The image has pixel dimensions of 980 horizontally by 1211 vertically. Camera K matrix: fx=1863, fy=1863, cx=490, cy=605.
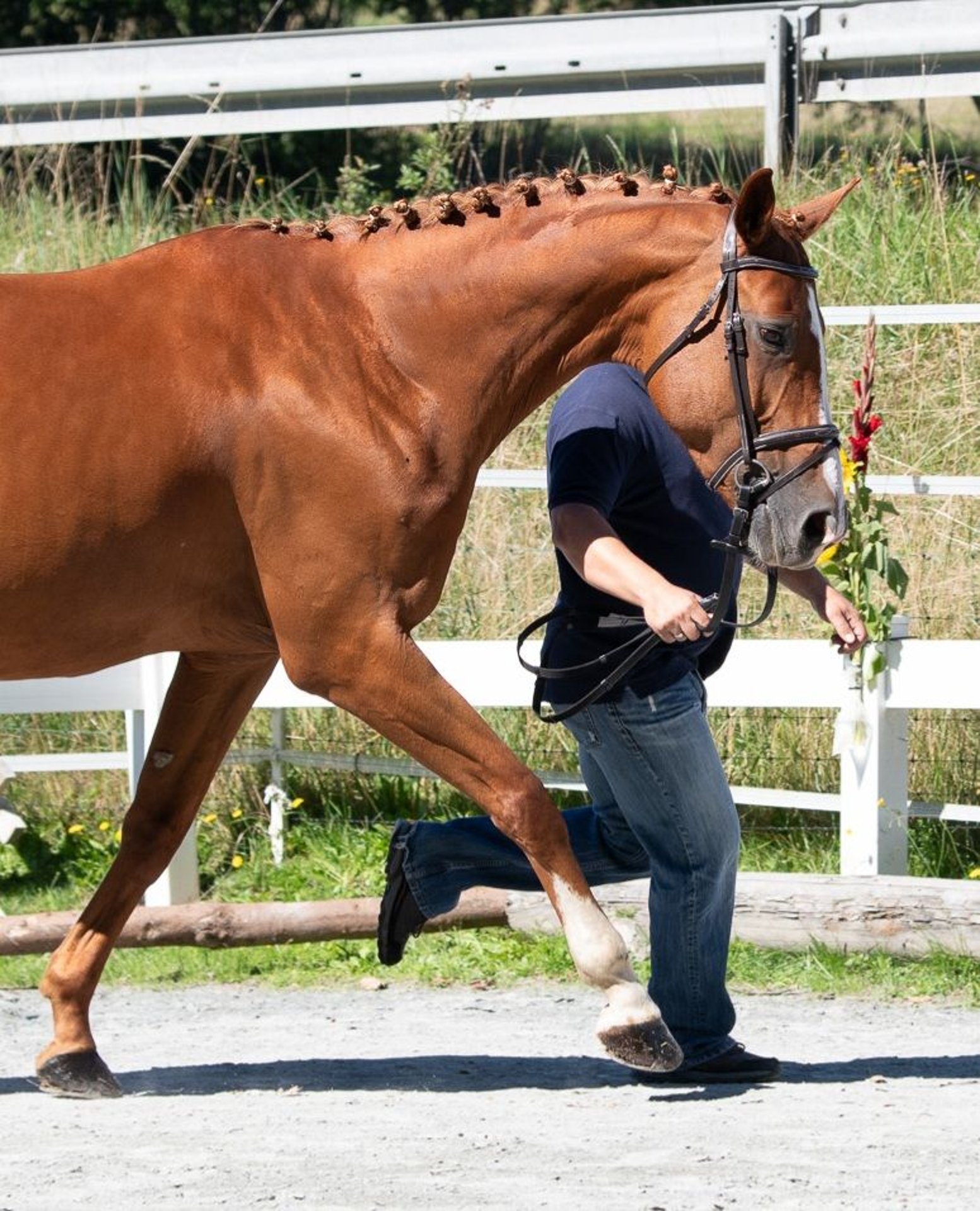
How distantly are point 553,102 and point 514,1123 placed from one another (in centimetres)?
639

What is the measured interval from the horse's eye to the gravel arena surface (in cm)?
172

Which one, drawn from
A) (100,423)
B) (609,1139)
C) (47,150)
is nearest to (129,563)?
(100,423)

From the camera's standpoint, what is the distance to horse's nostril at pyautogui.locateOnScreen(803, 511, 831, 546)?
13.1 ft

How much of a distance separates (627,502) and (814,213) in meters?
0.78

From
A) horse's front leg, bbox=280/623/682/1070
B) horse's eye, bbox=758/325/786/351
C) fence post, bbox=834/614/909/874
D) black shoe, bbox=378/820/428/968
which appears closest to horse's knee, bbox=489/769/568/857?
horse's front leg, bbox=280/623/682/1070

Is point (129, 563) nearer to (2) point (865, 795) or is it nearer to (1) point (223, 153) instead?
(2) point (865, 795)

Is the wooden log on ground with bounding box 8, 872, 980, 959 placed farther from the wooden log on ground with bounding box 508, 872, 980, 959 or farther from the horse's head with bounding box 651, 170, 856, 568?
the horse's head with bounding box 651, 170, 856, 568

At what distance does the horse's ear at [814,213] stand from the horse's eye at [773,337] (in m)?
0.29

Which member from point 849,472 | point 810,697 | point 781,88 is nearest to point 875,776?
point 810,697

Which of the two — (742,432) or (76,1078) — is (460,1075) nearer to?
(76,1078)

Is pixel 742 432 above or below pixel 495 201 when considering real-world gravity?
A: below

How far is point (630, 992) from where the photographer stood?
412 centimetres

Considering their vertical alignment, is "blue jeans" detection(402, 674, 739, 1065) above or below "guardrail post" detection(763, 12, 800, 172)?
below

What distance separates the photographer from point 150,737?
6.29 metres
